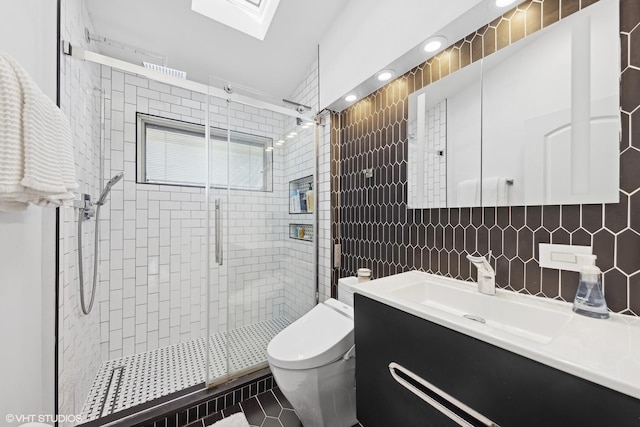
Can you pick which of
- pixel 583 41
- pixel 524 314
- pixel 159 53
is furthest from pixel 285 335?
pixel 159 53

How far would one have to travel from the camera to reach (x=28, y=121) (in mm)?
679

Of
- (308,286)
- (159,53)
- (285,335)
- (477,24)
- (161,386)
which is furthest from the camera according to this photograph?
(308,286)

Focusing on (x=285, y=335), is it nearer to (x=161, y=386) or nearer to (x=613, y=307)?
(x=161, y=386)

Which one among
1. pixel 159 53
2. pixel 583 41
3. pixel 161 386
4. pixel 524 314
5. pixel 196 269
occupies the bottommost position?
pixel 161 386

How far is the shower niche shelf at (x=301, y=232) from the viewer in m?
2.20

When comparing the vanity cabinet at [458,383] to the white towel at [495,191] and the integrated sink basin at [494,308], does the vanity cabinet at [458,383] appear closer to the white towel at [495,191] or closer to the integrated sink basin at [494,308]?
the integrated sink basin at [494,308]

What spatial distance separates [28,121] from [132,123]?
69.2 inches

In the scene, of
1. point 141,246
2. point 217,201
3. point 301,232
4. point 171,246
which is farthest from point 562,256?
point 141,246

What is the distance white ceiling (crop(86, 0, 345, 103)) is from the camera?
1.66m

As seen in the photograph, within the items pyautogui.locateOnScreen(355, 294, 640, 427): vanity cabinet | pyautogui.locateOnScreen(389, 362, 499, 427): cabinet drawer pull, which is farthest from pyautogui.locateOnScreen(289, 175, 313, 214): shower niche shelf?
pyautogui.locateOnScreen(389, 362, 499, 427): cabinet drawer pull

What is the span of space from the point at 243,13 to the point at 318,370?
2460 mm

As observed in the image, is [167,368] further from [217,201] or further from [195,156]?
[195,156]

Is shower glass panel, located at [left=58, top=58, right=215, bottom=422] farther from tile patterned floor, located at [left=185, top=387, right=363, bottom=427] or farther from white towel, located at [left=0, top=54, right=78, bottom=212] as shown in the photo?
white towel, located at [left=0, top=54, right=78, bottom=212]

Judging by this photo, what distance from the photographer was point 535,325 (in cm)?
87
